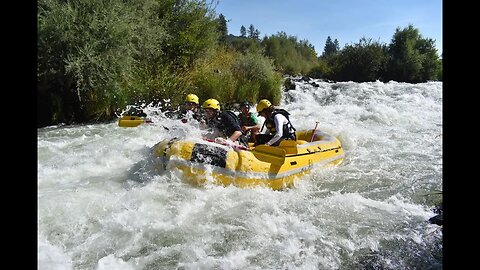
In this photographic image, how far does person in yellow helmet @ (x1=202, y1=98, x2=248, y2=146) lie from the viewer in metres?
5.71

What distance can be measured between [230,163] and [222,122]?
116cm

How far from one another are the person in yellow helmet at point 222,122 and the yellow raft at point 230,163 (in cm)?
53

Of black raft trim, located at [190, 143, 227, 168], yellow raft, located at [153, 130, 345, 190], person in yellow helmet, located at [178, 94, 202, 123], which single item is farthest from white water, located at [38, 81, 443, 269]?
person in yellow helmet, located at [178, 94, 202, 123]

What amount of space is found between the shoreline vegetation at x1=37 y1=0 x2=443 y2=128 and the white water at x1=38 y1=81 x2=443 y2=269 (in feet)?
7.57

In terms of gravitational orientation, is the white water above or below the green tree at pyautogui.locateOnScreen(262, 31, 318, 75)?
below

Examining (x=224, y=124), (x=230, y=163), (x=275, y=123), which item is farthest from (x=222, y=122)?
(x=230, y=163)

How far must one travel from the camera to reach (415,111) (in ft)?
44.7

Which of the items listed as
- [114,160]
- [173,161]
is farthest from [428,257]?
[114,160]

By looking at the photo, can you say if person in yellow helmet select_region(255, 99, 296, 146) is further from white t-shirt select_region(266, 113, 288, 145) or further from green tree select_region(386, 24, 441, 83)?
green tree select_region(386, 24, 441, 83)

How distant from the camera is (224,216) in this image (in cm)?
413

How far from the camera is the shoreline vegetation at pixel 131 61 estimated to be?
884 cm

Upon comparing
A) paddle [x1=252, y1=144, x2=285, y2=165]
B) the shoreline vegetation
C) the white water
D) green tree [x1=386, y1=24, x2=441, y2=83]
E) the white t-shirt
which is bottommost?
the white water
